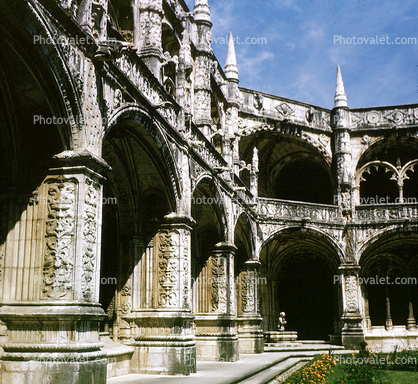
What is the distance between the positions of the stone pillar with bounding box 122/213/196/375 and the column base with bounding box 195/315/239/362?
149 inches

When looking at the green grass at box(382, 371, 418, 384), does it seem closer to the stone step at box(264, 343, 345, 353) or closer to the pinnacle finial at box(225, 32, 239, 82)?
the stone step at box(264, 343, 345, 353)

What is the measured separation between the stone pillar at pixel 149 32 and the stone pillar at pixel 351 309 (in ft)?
44.4

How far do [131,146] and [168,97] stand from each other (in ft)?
4.63

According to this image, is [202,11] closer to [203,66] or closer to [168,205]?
[203,66]

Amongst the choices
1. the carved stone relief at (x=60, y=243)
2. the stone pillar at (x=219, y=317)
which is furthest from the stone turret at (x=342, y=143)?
the carved stone relief at (x=60, y=243)

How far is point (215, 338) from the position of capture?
15844mm

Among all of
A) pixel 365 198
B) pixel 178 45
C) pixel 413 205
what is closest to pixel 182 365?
pixel 178 45

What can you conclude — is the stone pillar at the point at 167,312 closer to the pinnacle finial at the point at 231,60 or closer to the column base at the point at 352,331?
A: the pinnacle finial at the point at 231,60

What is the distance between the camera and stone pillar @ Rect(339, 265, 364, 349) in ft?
73.4

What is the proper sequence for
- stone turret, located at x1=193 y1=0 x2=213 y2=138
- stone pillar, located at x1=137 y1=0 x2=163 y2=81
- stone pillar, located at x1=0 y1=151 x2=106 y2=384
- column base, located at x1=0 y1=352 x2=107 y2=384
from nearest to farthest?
column base, located at x1=0 y1=352 x2=107 y2=384
stone pillar, located at x1=0 y1=151 x2=106 y2=384
stone pillar, located at x1=137 y1=0 x2=163 y2=81
stone turret, located at x1=193 y1=0 x2=213 y2=138

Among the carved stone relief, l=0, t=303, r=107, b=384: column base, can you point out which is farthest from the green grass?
the carved stone relief

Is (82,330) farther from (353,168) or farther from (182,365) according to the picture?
(353,168)

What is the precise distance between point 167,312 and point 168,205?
2.47 metres

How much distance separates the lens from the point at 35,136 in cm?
848
